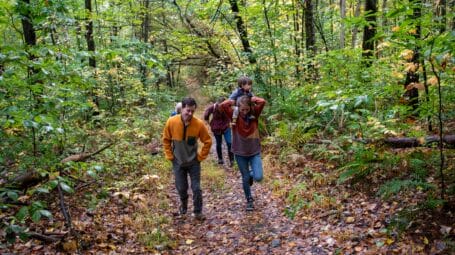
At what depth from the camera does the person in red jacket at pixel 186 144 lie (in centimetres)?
657

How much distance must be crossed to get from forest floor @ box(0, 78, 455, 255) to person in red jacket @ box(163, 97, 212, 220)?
1.95 ft

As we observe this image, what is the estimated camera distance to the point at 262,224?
253 inches

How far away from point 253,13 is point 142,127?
6.42 m

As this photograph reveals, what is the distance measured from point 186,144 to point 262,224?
204 centimetres

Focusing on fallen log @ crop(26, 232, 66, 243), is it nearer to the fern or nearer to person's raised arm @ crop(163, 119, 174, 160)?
person's raised arm @ crop(163, 119, 174, 160)

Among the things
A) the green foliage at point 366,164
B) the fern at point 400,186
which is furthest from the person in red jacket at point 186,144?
the fern at point 400,186

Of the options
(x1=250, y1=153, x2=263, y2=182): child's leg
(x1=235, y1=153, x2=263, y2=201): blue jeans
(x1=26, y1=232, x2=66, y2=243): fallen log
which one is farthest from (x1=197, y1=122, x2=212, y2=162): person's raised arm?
(x1=26, y1=232, x2=66, y2=243): fallen log

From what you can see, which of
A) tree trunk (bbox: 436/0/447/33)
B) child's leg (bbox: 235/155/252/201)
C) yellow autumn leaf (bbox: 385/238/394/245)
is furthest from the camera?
child's leg (bbox: 235/155/252/201)

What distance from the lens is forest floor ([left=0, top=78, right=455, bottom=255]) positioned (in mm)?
4875

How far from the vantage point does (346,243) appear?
16.4 ft

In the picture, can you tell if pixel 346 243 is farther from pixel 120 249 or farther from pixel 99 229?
pixel 99 229

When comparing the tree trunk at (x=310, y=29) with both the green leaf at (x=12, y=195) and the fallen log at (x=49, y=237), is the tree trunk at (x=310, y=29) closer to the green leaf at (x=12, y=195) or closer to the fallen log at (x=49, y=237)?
the fallen log at (x=49, y=237)

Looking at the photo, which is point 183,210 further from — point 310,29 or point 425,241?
point 310,29

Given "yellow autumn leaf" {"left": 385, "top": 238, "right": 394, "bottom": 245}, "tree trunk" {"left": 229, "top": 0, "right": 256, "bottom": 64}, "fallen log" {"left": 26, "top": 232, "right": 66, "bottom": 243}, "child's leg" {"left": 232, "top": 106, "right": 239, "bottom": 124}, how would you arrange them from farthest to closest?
1. "tree trunk" {"left": 229, "top": 0, "right": 256, "bottom": 64}
2. "child's leg" {"left": 232, "top": 106, "right": 239, "bottom": 124}
3. "fallen log" {"left": 26, "top": 232, "right": 66, "bottom": 243}
4. "yellow autumn leaf" {"left": 385, "top": 238, "right": 394, "bottom": 245}
